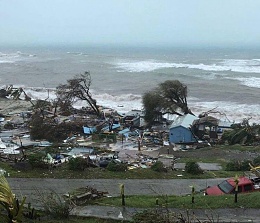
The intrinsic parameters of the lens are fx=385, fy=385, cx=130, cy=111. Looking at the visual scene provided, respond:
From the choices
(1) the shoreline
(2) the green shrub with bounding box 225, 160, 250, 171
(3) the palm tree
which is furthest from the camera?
(1) the shoreline

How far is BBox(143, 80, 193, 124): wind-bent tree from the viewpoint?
34312 mm

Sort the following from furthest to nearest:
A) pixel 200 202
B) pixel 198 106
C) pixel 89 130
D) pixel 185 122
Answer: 1. pixel 198 106
2. pixel 89 130
3. pixel 185 122
4. pixel 200 202

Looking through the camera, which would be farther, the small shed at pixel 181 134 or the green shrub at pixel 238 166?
the small shed at pixel 181 134

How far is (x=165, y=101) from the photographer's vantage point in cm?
3531

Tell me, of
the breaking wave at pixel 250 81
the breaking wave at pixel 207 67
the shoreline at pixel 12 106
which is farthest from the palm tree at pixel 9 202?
the breaking wave at pixel 207 67

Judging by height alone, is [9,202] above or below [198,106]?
above

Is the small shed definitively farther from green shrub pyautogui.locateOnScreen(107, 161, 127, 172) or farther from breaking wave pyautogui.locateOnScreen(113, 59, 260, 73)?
breaking wave pyautogui.locateOnScreen(113, 59, 260, 73)

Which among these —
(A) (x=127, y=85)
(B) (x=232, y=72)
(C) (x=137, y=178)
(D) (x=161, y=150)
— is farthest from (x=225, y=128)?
(B) (x=232, y=72)

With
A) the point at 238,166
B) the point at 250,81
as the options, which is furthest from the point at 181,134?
the point at 250,81

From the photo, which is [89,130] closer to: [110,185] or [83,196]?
[110,185]

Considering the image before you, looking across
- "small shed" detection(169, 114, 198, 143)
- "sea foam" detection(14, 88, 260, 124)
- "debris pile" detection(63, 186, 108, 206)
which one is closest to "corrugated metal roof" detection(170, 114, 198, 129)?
"small shed" detection(169, 114, 198, 143)

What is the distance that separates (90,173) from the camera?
56.7ft

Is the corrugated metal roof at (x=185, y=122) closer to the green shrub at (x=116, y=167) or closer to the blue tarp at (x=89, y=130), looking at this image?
the blue tarp at (x=89, y=130)

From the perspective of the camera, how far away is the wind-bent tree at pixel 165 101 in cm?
3431
